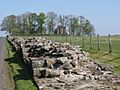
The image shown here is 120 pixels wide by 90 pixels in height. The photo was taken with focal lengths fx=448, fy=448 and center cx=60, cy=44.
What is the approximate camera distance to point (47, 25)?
540 feet

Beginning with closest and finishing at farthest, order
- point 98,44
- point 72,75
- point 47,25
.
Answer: point 72,75 → point 98,44 → point 47,25

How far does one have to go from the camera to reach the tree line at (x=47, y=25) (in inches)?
6211

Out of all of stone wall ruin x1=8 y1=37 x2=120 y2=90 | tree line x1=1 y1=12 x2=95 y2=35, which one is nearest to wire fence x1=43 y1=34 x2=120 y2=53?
stone wall ruin x1=8 y1=37 x2=120 y2=90

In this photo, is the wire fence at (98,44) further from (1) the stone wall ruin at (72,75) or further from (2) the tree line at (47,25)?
(2) the tree line at (47,25)

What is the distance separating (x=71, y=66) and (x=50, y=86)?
8.29 feet

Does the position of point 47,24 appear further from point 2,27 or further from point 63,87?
point 63,87

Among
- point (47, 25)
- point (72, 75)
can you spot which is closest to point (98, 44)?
point (72, 75)

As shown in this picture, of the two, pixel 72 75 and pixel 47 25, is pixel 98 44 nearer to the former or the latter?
pixel 72 75

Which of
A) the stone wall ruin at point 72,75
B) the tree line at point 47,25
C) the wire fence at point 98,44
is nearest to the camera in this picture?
the stone wall ruin at point 72,75

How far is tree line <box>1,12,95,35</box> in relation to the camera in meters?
158

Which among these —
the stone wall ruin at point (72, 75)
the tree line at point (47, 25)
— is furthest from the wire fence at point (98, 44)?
the tree line at point (47, 25)

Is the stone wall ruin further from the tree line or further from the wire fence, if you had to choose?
the tree line

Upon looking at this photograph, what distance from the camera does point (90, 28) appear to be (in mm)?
162500

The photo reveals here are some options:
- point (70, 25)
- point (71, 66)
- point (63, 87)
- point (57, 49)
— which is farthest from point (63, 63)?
point (70, 25)
